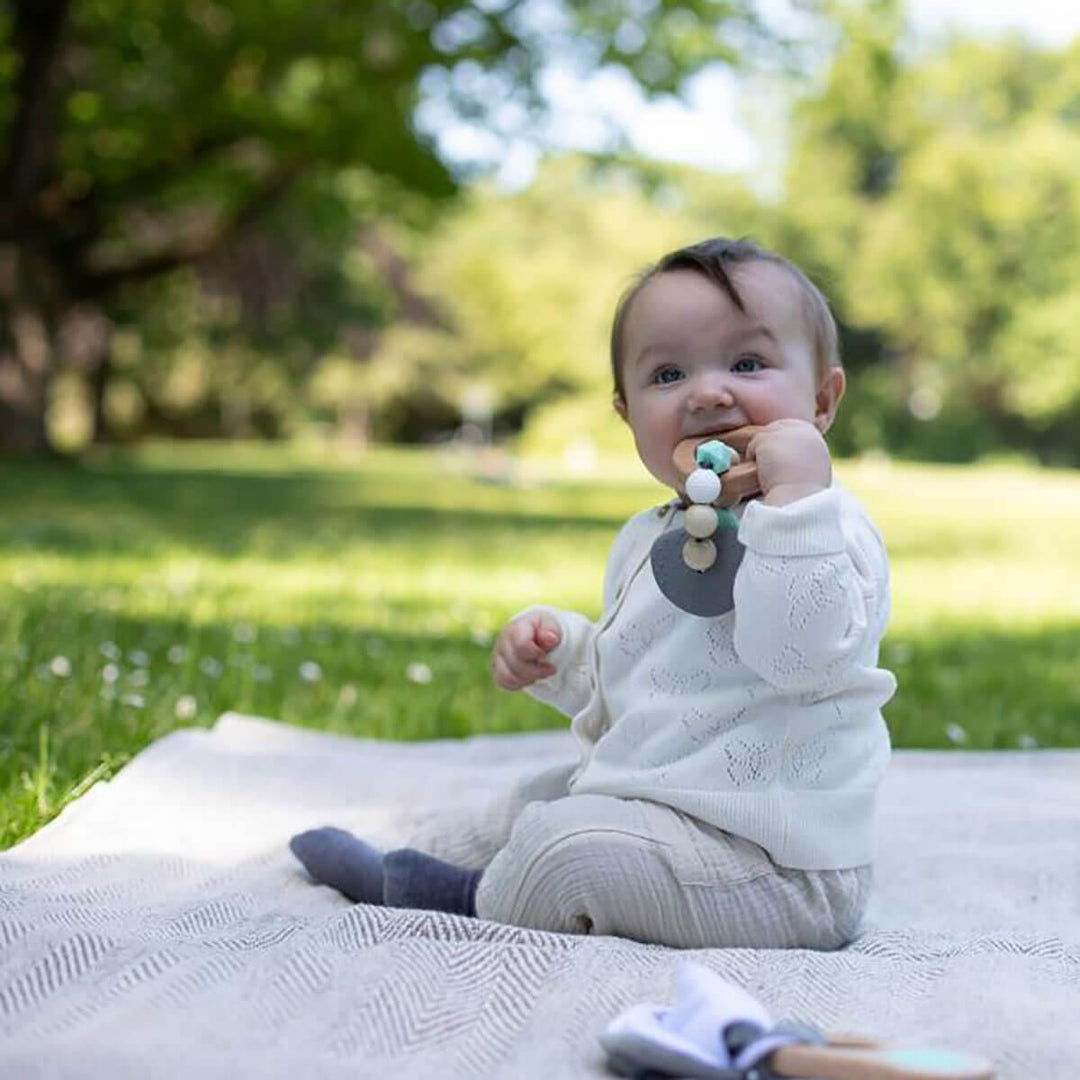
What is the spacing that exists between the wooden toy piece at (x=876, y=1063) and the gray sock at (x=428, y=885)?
0.77 meters

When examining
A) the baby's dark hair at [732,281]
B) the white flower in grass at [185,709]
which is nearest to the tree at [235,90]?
the white flower in grass at [185,709]

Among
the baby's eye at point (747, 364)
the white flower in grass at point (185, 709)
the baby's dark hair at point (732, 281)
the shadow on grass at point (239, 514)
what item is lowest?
the shadow on grass at point (239, 514)

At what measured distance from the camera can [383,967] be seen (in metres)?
1.59

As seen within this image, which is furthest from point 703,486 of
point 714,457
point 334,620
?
point 334,620

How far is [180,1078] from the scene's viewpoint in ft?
4.33

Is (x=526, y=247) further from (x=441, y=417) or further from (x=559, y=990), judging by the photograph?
(x=559, y=990)

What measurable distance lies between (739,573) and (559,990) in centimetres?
53

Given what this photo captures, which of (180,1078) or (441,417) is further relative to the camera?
(441,417)

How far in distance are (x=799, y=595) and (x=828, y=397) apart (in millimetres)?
410

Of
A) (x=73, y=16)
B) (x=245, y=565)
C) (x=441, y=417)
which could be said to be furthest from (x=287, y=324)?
(x=441, y=417)

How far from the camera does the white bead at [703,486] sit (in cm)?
181

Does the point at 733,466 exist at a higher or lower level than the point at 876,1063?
higher

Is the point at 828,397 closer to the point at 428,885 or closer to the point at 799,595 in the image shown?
the point at 799,595

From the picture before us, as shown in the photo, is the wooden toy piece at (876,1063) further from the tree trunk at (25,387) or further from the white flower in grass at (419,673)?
the tree trunk at (25,387)
